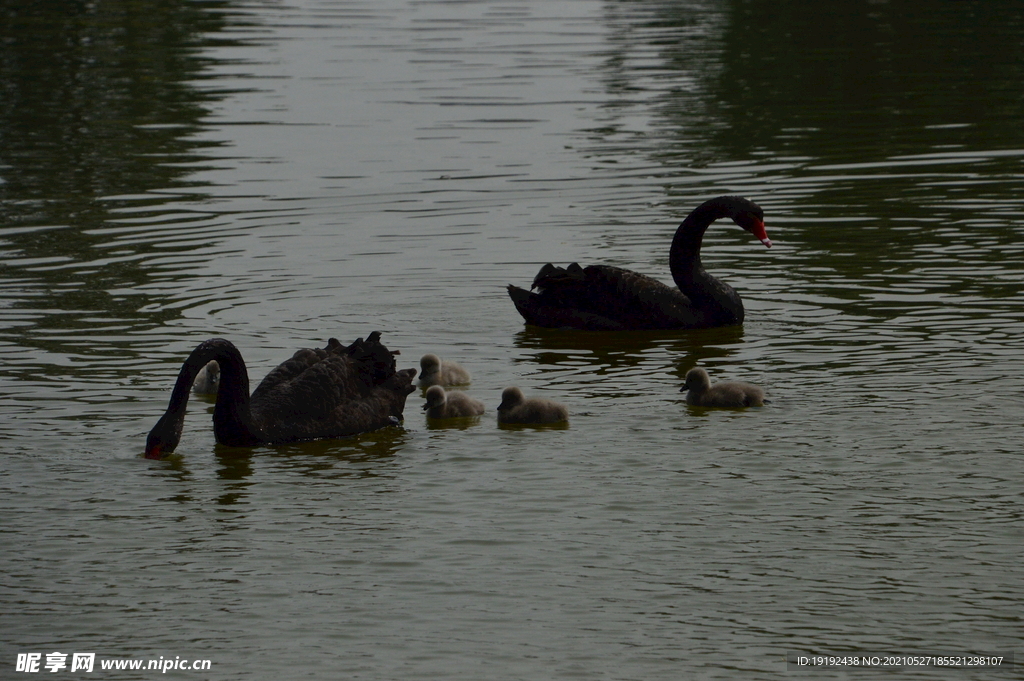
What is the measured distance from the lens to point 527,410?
12.3 metres

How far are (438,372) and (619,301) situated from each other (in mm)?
2676

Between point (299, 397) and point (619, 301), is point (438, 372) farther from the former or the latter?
point (619, 301)

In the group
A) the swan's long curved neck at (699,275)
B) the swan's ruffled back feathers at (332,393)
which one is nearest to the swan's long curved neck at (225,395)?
the swan's ruffled back feathers at (332,393)

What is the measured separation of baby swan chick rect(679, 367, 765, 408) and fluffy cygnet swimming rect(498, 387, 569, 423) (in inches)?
39.9

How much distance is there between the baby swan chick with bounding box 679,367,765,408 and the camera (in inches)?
500

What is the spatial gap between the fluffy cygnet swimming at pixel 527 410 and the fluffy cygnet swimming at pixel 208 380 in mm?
2538

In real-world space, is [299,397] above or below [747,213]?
below

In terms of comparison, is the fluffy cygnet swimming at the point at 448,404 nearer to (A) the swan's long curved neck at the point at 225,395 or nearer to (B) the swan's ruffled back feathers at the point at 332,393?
(B) the swan's ruffled back feathers at the point at 332,393

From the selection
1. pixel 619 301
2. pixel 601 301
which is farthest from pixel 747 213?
pixel 601 301

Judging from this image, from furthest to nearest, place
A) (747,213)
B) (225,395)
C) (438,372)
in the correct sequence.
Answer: (747,213)
(438,372)
(225,395)

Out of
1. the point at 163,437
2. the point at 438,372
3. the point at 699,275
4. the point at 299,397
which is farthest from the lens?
the point at 699,275

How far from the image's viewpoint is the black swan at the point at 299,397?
38.2 ft

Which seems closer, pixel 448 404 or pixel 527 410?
pixel 527 410

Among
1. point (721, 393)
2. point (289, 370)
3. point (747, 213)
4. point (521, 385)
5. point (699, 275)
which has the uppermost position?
point (747, 213)
